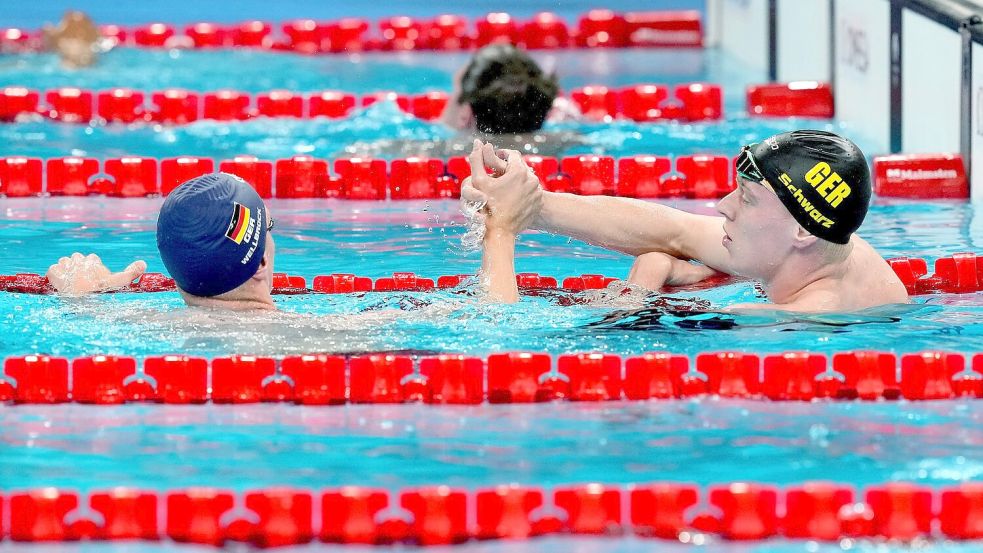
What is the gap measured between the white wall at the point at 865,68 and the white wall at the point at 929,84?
0.64ft

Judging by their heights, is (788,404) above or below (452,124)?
below

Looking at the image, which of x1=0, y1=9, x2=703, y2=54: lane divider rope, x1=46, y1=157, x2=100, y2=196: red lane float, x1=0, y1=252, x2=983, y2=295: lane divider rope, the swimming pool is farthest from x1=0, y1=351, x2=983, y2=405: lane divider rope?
x1=0, y1=9, x2=703, y2=54: lane divider rope

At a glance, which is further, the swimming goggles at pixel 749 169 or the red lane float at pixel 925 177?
the red lane float at pixel 925 177

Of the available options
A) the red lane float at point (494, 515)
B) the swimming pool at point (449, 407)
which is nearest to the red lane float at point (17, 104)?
the swimming pool at point (449, 407)

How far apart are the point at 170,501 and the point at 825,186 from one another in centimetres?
178

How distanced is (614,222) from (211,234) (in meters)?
1.11

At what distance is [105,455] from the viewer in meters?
3.19

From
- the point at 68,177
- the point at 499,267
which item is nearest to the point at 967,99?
the point at 499,267

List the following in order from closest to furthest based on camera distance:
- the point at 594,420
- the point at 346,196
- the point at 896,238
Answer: the point at 594,420
the point at 896,238
the point at 346,196

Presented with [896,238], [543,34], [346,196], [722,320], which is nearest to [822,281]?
[722,320]

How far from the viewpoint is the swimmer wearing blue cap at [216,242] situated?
3.58 m

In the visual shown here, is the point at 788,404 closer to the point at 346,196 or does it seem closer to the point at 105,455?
the point at 105,455

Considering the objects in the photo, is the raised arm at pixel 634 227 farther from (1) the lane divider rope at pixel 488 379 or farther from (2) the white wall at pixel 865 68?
(2) the white wall at pixel 865 68

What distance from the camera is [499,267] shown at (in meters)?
3.83
